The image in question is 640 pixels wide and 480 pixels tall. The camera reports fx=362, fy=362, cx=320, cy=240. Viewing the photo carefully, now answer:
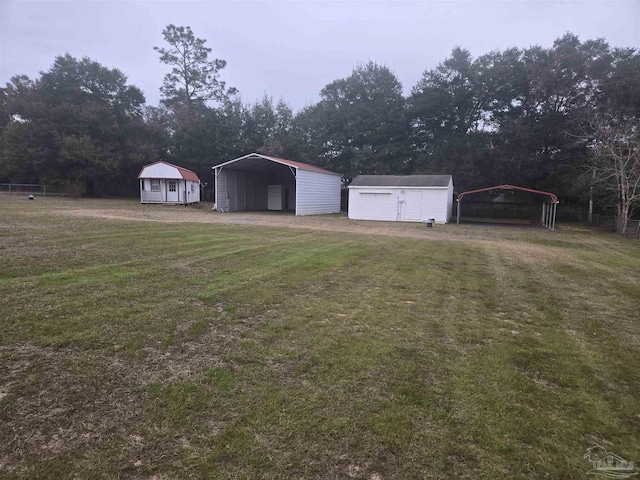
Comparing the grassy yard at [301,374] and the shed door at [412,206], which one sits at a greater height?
the shed door at [412,206]

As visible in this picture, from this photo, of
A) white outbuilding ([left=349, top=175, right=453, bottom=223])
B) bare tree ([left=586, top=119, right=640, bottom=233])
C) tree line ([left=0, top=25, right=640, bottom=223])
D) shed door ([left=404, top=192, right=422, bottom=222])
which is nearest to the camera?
bare tree ([left=586, top=119, right=640, bottom=233])

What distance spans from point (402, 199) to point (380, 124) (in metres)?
14.2

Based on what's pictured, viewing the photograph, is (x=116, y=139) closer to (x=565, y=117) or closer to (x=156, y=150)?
(x=156, y=150)

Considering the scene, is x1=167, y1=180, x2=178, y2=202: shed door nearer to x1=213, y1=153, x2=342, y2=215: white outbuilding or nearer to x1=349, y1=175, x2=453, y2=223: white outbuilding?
x1=213, y1=153, x2=342, y2=215: white outbuilding

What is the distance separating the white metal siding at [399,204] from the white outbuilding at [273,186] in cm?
325

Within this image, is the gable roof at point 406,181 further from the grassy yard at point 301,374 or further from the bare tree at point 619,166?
the grassy yard at point 301,374

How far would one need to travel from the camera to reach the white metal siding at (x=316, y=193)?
78.6 feet

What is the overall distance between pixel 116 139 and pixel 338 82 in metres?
22.2

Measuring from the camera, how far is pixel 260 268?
277 inches

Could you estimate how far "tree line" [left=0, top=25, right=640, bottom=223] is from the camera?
25.5 m

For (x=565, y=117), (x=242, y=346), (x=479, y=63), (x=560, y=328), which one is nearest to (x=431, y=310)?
(x=560, y=328)

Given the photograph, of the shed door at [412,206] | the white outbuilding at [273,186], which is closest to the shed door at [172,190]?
the white outbuilding at [273,186]

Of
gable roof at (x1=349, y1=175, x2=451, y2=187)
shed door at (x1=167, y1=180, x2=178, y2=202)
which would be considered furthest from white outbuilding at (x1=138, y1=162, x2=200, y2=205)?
gable roof at (x1=349, y1=175, x2=451, y2=187)

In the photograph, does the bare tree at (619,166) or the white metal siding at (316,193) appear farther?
the white metal siding at (316,193)
